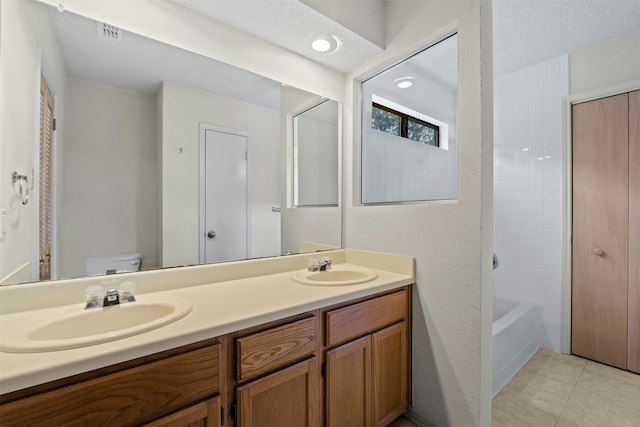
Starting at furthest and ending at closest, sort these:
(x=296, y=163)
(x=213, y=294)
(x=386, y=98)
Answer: (x=386, y=98)
(x=296, y=163)
(x=213, y=294)

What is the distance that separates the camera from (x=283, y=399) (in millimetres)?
1088

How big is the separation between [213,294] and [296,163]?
40.4 inches

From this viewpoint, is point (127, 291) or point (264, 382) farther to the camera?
point (127, 291)

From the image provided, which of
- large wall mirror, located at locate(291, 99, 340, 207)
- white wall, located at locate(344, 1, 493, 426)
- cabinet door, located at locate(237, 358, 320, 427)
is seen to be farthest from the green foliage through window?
cabinet door, located at locate(237, 358, 320, 427)

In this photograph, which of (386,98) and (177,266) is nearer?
(177,266)

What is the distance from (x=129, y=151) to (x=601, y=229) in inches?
127

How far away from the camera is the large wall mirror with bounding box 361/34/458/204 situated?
172cm

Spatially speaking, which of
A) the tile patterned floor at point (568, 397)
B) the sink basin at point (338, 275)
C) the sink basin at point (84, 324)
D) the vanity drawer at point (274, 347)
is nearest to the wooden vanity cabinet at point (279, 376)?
the vanity drawer at point (274, 347)

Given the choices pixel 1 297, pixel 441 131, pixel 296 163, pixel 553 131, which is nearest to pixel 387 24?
pixel 441 131

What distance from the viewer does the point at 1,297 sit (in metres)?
1.01

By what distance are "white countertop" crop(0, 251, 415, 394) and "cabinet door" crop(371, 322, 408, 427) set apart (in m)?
0.25

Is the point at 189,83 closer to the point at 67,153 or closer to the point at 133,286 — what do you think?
the point at 67,153

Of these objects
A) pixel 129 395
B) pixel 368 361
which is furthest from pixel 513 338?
pixel 129 395

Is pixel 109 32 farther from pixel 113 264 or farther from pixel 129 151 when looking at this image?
pixel 113 264
